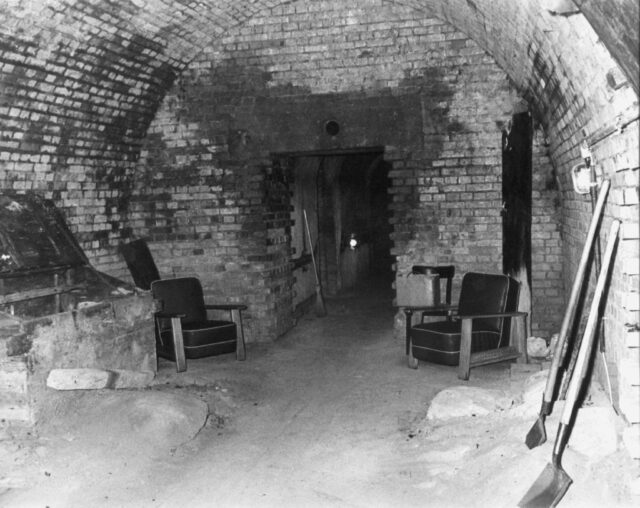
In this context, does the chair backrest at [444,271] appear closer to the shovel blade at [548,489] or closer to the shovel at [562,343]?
the shovel at [562,343]

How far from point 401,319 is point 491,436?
3245 mm

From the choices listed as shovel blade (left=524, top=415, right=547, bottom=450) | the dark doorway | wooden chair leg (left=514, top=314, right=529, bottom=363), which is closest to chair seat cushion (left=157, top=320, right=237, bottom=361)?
wooden chair leg (left=514, top=314, right=529, bottom=363)

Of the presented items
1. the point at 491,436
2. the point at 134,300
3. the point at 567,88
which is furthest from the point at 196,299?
the point at 567,88

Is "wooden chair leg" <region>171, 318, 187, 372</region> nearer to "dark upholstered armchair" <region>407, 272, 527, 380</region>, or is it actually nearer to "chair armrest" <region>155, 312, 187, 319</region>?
"chair armrest" <region>155, 312, 187, 319</region>

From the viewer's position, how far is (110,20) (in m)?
5.85

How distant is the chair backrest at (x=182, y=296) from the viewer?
725 centimetres

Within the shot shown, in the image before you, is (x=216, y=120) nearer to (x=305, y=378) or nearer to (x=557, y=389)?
(x=305, y=378)

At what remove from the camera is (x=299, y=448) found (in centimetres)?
493

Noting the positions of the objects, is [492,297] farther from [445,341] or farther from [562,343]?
[562,343]

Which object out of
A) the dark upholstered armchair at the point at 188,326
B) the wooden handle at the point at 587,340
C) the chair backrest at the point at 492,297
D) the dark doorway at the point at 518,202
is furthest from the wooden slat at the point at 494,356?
the wooden handle at the point at 587,340

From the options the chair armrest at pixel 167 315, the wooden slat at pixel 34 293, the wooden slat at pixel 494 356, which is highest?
the wooden slat at pixel 34 293

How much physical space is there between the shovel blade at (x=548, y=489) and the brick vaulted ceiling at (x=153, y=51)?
6.50 feet

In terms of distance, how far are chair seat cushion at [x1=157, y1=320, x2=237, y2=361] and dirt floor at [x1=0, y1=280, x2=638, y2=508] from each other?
0.27m

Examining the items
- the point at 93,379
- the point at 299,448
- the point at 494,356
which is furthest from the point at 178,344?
the point at 494,356
